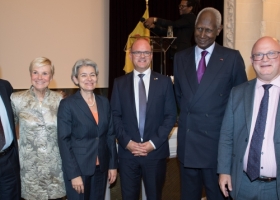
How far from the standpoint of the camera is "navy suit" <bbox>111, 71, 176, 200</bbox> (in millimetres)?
2752

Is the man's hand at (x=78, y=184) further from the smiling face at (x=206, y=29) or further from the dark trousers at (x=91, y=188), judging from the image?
the smiling face at (x=206, y=29)

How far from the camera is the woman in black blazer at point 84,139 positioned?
2482 mm

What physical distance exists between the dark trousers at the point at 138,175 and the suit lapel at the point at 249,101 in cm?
86

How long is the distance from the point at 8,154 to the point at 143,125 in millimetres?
1020

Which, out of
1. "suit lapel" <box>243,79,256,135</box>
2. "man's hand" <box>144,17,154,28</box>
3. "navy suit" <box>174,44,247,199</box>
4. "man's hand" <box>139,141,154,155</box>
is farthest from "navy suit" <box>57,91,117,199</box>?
"man's hand" <box>144,17,154,28</box>

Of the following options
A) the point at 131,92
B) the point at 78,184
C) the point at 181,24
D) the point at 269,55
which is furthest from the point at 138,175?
the point at 181,24

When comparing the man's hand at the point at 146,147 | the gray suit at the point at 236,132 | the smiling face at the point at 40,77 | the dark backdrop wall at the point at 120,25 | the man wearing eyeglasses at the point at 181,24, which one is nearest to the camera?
the gray suit at the point at 236,132

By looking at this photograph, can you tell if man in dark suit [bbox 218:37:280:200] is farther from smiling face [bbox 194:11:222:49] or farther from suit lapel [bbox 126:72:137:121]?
suit lapel [bbox 126:72:137:121]

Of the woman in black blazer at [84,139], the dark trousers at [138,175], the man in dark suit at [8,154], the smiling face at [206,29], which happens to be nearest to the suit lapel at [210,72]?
the smiling face at [206,29]

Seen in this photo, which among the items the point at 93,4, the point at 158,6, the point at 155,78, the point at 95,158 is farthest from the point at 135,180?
the point at 158,6

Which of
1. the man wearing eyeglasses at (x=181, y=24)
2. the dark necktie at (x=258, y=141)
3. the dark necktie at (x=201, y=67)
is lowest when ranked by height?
the dark necktie at (x=258, y=141)

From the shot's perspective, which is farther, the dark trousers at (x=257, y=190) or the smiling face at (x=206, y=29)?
the smiling face at (x=206, y=29)

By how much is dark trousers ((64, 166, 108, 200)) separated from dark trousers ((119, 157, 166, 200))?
214mm

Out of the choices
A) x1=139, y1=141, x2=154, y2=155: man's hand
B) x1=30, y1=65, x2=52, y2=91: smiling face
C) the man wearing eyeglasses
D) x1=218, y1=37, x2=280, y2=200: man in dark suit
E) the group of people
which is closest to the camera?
x1=218, y1=37, x2=280, y2=200: man in dark suit
